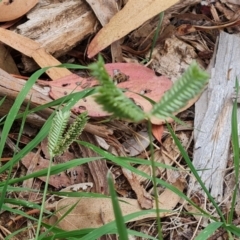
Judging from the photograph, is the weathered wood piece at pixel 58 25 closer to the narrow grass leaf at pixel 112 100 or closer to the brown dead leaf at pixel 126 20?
the brown dead leaf at pixel 126 20

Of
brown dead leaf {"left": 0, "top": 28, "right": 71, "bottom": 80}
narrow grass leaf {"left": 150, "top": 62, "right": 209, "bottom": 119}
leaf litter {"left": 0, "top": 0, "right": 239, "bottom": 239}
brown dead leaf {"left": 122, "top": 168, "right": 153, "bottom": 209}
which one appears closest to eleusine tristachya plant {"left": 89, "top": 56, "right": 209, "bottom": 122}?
narrow grass leaf {"left": 150, "top": 62, "right": 209, "bottom": 119}

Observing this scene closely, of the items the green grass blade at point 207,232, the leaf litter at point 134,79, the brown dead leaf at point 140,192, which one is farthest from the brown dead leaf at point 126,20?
the green grass blade at point 207,232

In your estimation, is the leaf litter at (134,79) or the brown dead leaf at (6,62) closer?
the leaf litter at (134,79)

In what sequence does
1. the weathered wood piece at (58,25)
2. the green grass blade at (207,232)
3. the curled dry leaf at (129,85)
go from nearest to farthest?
the green grass blade at (207,232) < the curled dry leaf at (129,85) < the weathered wood piece at (58,25)

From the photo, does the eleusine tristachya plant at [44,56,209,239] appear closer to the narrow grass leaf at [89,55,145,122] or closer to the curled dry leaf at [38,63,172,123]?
the narrow grass leaf at [89,55,145,122]

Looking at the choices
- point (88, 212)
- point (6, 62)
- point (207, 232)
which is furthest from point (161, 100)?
point (6, 62)

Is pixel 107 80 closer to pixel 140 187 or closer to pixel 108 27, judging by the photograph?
pixel 140 187

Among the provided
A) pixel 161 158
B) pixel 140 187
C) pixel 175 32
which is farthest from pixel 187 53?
pixel 140 187
